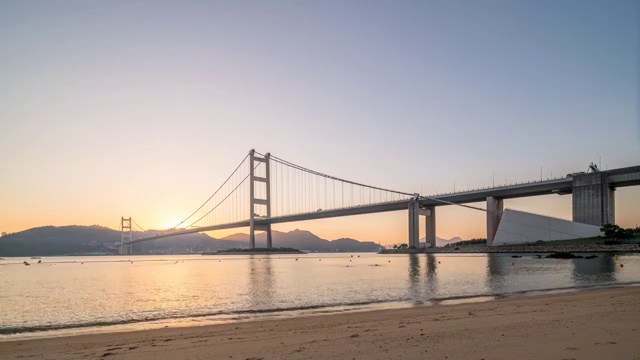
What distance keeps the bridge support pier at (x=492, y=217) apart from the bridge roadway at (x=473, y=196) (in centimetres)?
141

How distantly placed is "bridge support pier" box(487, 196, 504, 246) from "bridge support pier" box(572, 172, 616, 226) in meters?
14.7

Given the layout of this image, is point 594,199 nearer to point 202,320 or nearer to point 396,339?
point 202,320

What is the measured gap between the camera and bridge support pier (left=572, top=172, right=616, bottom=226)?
7562cm

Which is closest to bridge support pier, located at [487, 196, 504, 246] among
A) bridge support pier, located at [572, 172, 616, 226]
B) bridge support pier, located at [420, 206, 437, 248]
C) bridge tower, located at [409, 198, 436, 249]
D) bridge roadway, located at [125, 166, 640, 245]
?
bridge roadway, located at [125, 166, 640, 245]

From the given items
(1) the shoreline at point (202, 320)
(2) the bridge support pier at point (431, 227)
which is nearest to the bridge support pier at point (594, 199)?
(2) the bridge support pier at point (431, 227)

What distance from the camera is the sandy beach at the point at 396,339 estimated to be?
692 cm

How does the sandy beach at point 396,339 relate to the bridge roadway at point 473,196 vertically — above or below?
below

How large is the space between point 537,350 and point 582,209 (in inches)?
3229

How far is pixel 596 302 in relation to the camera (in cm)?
1291

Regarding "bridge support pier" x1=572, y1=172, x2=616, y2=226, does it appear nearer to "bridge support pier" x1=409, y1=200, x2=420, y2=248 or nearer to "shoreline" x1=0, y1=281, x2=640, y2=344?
"bridge support pier" x1=409, y1=200, x2=420, y2=248

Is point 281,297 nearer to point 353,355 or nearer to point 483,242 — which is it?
point 353,355

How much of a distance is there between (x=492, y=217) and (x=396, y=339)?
87615mm

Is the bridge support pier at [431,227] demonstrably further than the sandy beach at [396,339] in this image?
Yes

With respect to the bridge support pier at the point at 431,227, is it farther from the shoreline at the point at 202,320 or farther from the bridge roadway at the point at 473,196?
the shoreline at the point at 202,320
